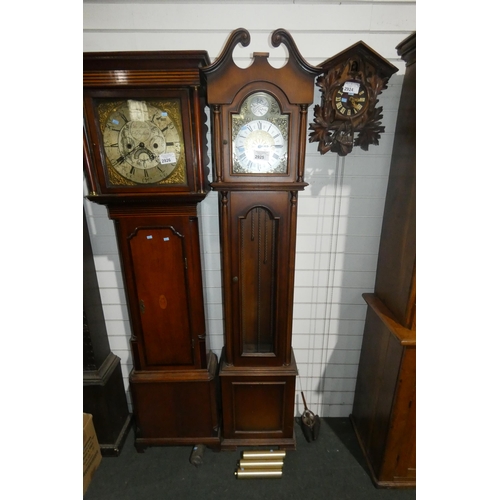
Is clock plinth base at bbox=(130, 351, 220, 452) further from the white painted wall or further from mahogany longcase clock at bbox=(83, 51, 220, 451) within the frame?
the white painted wall

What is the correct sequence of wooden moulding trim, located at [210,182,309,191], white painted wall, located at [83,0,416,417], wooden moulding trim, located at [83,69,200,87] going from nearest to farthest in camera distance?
wooden moulding trim, located at [83,69,200,87], wooden moulding trim, located at [210,182,309,191], white painted wall, located at [83,0,416,417]

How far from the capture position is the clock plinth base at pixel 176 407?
1823mm

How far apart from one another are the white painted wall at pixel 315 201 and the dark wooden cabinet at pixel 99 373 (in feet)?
0.30

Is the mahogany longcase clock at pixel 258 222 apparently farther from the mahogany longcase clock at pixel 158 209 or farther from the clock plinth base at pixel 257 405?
the mahogany longcase clock at pixel 158 209

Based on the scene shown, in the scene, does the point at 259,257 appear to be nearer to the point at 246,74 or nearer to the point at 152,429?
the point at 246,74

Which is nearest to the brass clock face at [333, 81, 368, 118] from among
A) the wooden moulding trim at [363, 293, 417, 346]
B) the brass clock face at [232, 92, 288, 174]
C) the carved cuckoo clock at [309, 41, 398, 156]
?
the carved cuckoo clock at [309, 41, 398, 156]

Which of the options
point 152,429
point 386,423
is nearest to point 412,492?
point 386,423

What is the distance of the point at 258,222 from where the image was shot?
1.62 m

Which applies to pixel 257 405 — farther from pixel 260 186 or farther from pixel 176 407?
pixel 260 186

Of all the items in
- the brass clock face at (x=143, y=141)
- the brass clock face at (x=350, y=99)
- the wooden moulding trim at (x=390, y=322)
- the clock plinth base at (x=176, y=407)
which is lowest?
the clock plinth base at (x=176, y=407)

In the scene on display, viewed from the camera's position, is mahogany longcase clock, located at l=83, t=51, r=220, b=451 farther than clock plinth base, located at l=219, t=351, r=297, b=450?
No

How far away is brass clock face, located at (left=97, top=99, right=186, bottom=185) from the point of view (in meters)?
1.41

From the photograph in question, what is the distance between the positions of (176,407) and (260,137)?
1.70 meters

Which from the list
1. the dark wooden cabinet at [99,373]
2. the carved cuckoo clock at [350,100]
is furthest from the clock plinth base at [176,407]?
the carved cuckoo clock at [350,100]
